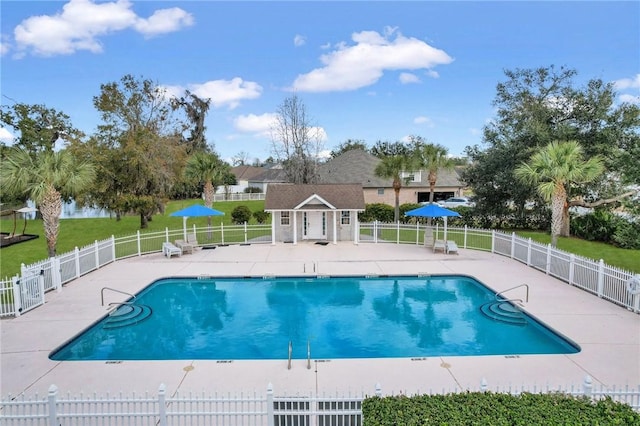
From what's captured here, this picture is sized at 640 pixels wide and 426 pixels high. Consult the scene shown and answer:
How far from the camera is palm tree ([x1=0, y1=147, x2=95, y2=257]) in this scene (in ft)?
44.9

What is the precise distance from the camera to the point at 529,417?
532 cm

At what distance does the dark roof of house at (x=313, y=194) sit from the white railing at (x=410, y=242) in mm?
1741

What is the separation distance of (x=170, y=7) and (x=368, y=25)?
11601mm

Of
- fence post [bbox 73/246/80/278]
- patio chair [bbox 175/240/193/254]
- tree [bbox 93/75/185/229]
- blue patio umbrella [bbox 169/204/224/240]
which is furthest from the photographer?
tree [bbox 93/75/185/229]

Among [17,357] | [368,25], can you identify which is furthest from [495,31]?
[17,357]

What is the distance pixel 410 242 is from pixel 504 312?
11674 mm

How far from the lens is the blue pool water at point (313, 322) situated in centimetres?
1038

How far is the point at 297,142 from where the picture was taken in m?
40.0

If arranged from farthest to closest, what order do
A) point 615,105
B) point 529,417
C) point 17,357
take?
point 615,105, point 17,357, point 529,417

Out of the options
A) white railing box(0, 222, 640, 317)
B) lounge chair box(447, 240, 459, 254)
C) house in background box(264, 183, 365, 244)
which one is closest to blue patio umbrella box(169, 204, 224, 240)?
white railing box(0, 222, 640, 317)

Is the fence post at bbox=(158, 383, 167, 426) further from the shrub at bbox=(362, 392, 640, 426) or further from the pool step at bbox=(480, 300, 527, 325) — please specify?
the pool step at bbox=(480, 300, 527, 325)

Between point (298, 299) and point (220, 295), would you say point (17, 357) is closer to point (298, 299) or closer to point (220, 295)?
point (220, 295)

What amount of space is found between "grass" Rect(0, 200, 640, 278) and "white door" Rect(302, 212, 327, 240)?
445 centimetres

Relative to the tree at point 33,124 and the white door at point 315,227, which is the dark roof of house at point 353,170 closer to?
the white door at point 315,227
